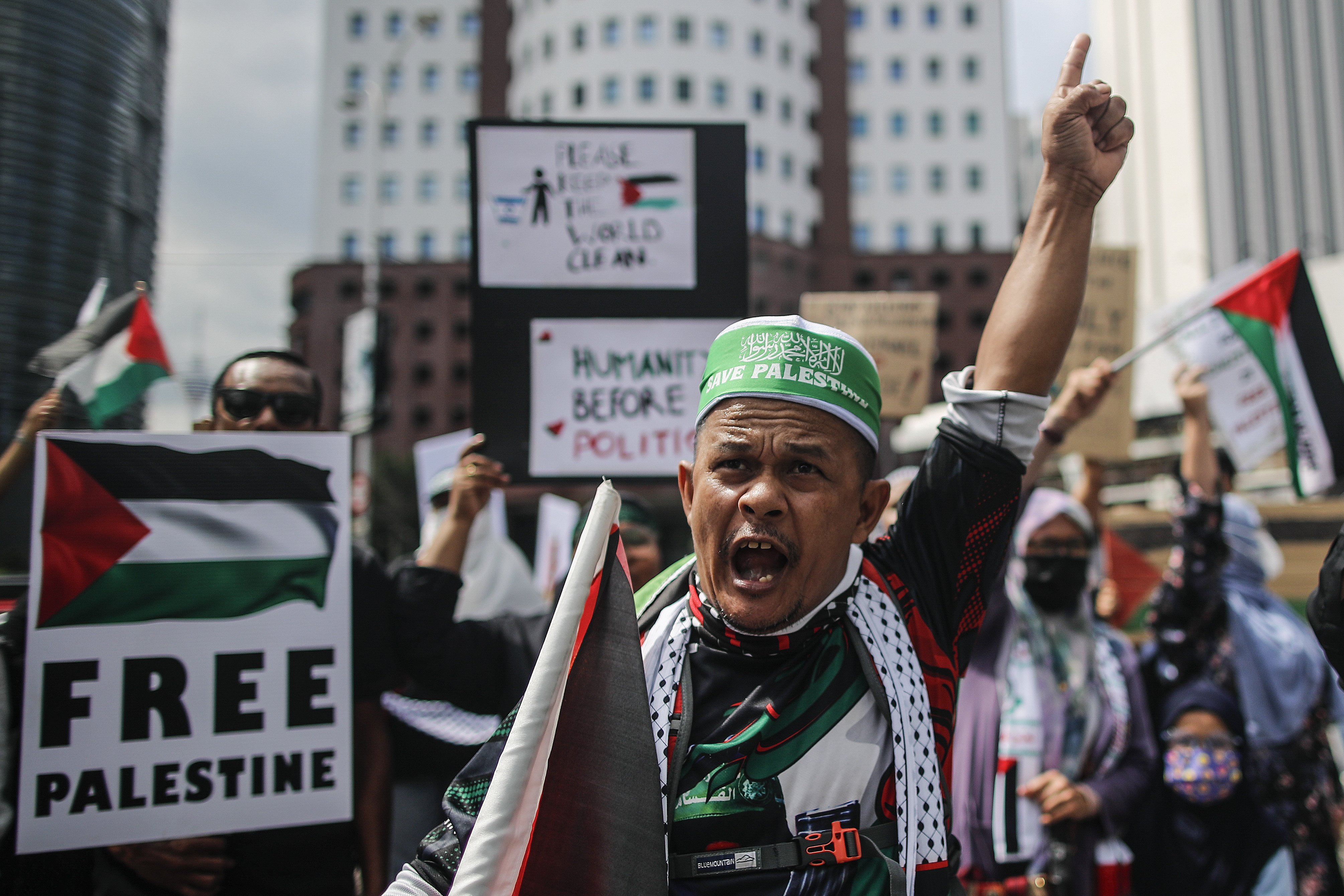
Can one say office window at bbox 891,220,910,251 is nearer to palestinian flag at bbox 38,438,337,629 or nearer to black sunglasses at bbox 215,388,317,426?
black sunglasses at bbox 215,388,317,426

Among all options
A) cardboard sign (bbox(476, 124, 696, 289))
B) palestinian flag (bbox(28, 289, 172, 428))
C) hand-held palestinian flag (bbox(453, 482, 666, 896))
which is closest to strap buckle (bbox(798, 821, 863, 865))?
hand-held palestinian flag (bbox(453, 482, 666, 896))

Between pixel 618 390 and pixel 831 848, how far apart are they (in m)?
1.78

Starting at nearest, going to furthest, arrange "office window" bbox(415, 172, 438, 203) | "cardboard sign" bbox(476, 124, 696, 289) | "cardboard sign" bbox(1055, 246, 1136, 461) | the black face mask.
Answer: "cardboard sign" bbox(476, 124, 696, 289) → the black face mask → "cardboard sign" bbox(1055, 246, 1136, 461) → "office window" bbox(415, 172, 438, 203)

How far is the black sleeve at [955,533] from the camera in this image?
1743mm

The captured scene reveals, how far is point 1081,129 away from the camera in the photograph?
1.82 metres

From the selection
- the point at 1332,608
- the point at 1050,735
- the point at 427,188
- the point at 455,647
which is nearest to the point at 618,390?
the point at 455,647

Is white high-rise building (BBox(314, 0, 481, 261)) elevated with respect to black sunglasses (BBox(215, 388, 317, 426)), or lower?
elevated

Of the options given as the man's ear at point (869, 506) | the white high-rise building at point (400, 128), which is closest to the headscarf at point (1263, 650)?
the man's ear at point (869, 506)

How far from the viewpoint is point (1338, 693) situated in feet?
12.2

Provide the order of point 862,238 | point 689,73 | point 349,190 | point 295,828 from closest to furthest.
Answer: point 295,828
point 689,73
point 862,238
point 349,190

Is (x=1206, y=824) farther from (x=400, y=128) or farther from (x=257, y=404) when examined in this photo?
(x=400, y=128)

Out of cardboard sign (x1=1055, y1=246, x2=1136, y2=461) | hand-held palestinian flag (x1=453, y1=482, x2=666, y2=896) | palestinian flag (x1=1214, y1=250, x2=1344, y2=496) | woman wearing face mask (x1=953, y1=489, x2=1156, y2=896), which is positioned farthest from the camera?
cardboard sign (x1=1055, y1=246, x2=1136, y2=461)

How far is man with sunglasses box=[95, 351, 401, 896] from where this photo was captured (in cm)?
240

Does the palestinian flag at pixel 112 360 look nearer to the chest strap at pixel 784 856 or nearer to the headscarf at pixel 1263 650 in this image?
the chest strap at pixel 784 856
